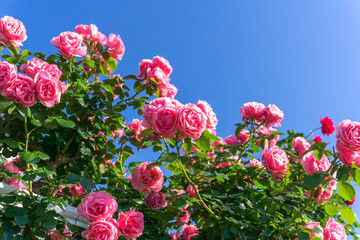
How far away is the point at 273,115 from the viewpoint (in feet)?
7.40

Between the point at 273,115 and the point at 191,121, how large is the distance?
99cm

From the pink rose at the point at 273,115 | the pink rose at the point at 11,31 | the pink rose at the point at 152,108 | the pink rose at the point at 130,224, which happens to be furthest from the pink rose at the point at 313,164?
the pink rose at the point at 11,31

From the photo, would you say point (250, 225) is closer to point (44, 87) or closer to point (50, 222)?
point (50, 222)

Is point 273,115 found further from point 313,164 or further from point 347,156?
point 347,156

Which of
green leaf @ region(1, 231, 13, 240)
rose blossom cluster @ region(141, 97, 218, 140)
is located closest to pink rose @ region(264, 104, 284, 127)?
rose blossom cluster @ region(141, 97, 218, 140)

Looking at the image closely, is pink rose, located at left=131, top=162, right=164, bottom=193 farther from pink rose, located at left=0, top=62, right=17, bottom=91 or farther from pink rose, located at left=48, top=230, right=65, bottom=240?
pink rose, located at left=0, top=62, right=17, bottom=91

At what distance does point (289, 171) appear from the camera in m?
2.07

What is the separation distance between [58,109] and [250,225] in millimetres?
1344

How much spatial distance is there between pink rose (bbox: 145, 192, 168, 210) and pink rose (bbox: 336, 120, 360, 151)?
0.98m

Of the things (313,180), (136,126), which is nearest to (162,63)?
(136,126)

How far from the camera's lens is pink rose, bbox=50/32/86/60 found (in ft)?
6.92

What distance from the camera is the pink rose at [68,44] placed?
211 cm

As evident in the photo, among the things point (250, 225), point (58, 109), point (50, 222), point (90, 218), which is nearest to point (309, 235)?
point (250, 225)

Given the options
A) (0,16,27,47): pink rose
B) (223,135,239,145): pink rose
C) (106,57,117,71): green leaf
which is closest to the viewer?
(0,16,27,47): pink rose
